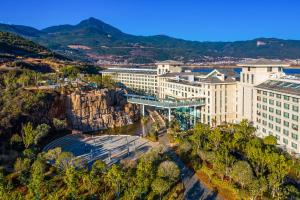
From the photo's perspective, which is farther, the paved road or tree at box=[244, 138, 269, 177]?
tree at box=[244, 138, 269, 177]

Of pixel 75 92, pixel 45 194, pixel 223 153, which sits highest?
pixel 75 92

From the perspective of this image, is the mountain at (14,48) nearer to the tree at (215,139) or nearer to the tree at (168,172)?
the tree at (215,139)

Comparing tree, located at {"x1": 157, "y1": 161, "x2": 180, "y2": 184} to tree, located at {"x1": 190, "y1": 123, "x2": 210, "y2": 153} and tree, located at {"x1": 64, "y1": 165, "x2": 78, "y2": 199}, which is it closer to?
tree, located at {"x1": 190, "y1": 123, "x2": 210, "y2": 153}

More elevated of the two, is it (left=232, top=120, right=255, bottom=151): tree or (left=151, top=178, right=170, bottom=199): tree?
(left=232, top=120, right=255, bottom=151): tree

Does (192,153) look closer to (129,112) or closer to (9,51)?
(129,112)

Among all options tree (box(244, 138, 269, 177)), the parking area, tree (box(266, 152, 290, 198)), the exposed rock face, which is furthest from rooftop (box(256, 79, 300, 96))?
the exposed rock face

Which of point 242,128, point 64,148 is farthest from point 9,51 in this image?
point 242,128

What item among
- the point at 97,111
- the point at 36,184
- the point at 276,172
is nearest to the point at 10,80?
the point at 97,111
